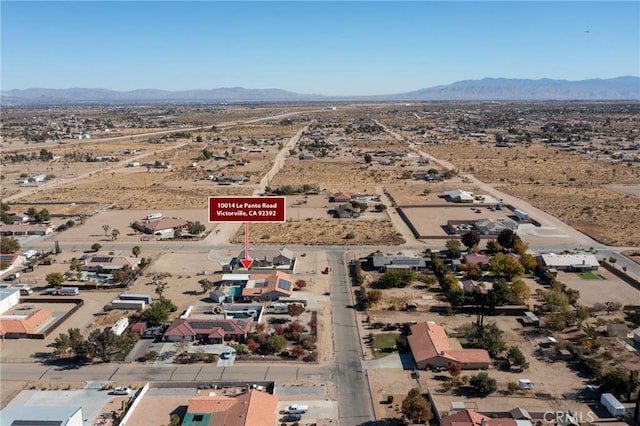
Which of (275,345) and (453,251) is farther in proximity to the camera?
(453,251)

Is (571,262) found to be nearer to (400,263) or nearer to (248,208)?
(400,263)

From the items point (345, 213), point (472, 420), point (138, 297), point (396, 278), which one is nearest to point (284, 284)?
point (396, 278)

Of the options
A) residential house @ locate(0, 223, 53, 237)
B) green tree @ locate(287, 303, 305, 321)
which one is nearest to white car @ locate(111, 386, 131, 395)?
green tree @ locate(287, 303, 305, 321)

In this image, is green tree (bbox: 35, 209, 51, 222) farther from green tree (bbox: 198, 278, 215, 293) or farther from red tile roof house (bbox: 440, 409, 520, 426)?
red tile roof house (bbox: 440, 409, 520, 426)

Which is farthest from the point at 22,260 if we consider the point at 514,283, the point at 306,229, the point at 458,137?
the point at 458,137

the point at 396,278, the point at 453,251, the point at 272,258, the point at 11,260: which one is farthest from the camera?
the point at 453,251

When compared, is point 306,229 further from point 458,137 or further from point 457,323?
point 458,137
